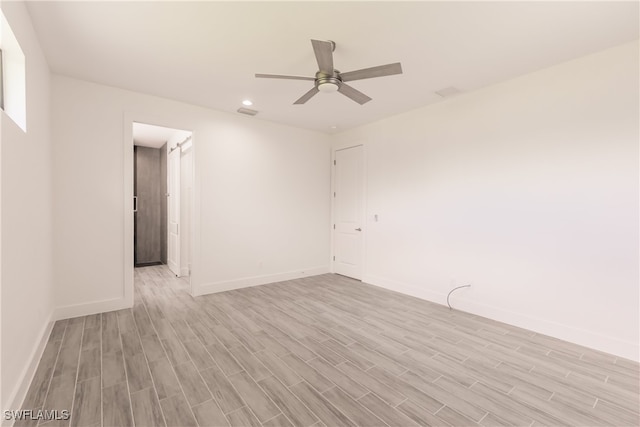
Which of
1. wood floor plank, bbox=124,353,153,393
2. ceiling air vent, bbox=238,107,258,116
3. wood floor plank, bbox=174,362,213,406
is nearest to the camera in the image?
wood floor plank, bbox=174,362,213,406

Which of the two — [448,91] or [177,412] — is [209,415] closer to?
[177,412]

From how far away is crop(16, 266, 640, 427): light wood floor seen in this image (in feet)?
5.92

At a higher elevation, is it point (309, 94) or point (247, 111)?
point (247, 111)

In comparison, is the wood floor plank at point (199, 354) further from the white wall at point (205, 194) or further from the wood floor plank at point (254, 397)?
the white wall at point (205, 194)

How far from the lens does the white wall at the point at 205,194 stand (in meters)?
3.26

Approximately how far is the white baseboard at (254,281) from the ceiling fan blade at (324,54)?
11.3 ft

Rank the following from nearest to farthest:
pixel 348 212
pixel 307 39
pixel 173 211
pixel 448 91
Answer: pixel 307 39
pixel 448 91
pixel 348 212
pixel 173 211

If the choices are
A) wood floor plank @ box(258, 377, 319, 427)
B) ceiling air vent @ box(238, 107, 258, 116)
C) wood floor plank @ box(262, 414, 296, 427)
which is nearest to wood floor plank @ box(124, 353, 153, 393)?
wood floor plank @ box(258, 377, 319, 427)

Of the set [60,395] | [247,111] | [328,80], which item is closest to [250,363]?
[60,395]

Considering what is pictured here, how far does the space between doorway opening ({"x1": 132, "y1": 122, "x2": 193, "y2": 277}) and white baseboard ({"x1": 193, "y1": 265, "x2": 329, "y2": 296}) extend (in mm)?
1249

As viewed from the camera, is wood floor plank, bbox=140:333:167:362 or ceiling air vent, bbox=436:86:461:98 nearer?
wood floor plank, bbox=140:333:167:362

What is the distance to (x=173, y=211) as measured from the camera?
5559 millimetres

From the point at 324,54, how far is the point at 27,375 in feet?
10.4

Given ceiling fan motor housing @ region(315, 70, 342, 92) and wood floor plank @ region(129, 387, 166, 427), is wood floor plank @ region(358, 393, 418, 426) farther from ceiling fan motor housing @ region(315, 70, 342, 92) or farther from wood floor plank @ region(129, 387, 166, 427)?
ceiling fan motor housing @ region(315, 70, 342, 92)
